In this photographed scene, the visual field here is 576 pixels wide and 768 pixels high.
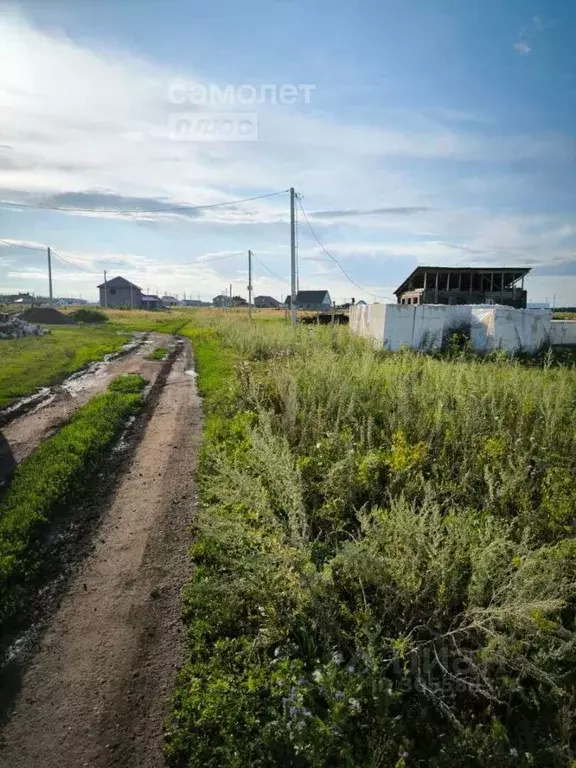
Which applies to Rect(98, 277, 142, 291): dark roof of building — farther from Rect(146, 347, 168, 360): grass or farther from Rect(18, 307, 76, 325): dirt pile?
Rect(146, 347, 168, 360): grass

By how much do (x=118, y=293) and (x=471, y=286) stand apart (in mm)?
69170

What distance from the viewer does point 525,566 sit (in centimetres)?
316

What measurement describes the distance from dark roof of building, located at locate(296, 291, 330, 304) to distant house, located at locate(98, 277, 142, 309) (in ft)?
99.8

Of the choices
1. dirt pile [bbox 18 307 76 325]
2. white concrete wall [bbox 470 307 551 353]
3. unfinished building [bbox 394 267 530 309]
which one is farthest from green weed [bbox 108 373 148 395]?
dirt pile [bbox 18 307 76 325]

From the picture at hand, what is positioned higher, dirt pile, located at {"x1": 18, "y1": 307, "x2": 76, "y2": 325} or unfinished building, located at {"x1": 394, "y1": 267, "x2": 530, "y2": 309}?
unfinished building, located at {"x1": 394, "y1": 267, "x2": 530, "y2": 309}

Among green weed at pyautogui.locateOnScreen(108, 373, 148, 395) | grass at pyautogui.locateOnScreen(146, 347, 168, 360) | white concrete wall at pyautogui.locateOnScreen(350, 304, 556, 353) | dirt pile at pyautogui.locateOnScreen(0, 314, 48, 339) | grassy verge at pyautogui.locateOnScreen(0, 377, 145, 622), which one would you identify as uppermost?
white concrete wall at pyautogui.locateOnScreen(350, 304, 556, 353)

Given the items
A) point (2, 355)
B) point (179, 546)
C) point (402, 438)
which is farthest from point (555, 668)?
point (2, 355)

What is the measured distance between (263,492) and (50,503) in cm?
282

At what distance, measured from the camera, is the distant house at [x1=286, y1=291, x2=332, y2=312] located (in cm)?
8904

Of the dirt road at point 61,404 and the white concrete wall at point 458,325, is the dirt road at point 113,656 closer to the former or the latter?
the dirt road at point 61,404

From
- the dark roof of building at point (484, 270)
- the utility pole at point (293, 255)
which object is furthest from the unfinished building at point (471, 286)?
the utility pole at point (293, 255)

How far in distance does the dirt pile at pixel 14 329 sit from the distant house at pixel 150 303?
203 feet

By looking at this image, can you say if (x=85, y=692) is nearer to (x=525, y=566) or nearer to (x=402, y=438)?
(x=525, y=566)

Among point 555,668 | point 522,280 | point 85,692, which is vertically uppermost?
point 522,280
